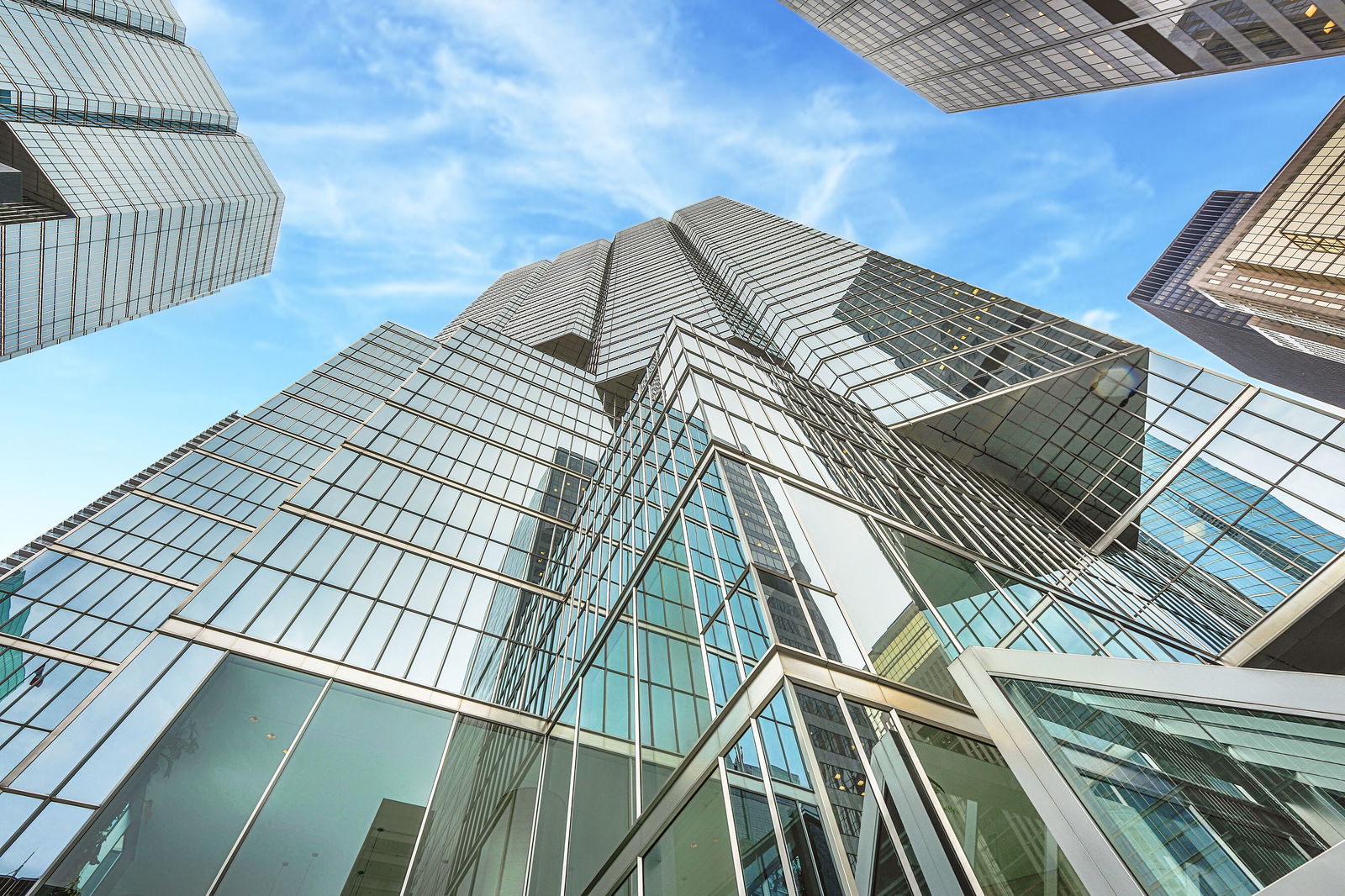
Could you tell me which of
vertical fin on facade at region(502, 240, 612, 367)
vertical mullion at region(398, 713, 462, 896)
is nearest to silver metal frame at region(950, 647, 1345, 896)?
vertical mullion at region(398, 713, 462, 896)

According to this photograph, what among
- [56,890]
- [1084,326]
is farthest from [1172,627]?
[56,890]

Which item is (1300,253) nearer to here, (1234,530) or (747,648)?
(1234,530)

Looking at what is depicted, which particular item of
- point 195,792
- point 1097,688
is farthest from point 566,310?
point 1097,688

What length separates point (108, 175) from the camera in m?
66.1

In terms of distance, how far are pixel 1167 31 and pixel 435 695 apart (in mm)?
61579

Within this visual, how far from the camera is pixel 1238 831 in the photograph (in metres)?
5.30

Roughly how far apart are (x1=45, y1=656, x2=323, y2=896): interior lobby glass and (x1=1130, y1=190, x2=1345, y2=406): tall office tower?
128 m

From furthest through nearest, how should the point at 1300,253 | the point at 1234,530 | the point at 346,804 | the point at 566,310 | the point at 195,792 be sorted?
the point at 566,310, the point at 1300,253, the point at 1234,530, the point at 346,804, the point at 195,792

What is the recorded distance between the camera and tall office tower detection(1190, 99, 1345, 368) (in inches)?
2313

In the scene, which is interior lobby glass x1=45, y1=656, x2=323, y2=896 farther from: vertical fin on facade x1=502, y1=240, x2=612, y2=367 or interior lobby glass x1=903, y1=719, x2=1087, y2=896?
vertical fin on facade x1=502, y1=240, x2=612, y2=367

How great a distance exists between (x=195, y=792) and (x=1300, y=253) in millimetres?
92109

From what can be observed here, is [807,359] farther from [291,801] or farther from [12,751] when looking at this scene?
[12,751]

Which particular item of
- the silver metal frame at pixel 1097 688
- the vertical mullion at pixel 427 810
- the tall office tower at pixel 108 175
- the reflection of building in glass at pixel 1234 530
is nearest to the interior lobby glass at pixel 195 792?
the vertical mullion at pixel 427 810

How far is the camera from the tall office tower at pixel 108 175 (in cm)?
5819
